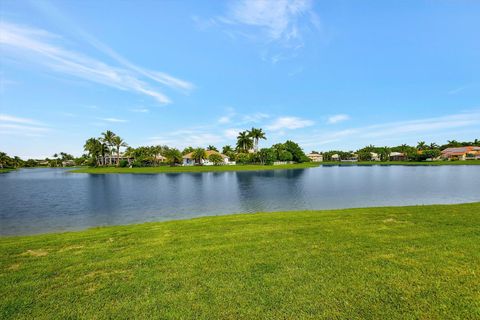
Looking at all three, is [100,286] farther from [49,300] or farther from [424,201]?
[424,201]

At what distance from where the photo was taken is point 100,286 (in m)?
6.50

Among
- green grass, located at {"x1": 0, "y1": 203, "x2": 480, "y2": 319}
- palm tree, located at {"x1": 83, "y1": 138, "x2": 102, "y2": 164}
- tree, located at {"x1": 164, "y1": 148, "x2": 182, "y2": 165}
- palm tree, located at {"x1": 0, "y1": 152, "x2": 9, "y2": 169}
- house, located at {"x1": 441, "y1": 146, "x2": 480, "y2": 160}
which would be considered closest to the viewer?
green grass, located at {"x1": 0, "y1": 203, "x2": 480, "y2": 319}

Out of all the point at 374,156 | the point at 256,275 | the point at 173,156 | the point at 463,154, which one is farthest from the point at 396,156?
the point at 256,275

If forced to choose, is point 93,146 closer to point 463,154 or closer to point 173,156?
point 173,156

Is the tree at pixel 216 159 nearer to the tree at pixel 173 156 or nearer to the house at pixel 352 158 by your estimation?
the tree at pixel 173 156

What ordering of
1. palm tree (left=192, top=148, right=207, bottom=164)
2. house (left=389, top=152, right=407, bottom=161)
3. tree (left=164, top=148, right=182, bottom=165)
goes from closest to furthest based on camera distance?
1. palm tree (left=192, top=148, right=207, bottom=164)
2. tree (left=164, top=148, right=182, bottom=165)
3. house (left=389, top=152, right=407, bottom=161)

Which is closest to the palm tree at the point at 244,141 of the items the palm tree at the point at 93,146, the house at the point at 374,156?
the palm tree at the point at 93,146

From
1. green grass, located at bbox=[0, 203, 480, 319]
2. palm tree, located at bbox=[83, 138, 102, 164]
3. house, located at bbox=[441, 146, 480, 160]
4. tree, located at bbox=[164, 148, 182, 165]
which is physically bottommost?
green grass, located at bbox=[0, 203, 480, 319]

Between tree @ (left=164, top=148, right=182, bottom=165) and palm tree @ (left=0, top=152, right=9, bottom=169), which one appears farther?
palm tree @ (left=0, top=152, right=9, bottom=169)

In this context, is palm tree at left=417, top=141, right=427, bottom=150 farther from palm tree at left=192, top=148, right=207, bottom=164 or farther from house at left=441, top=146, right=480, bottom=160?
palm tree at left=192, top=148, right=207, bottom=164

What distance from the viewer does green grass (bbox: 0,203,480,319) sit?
527cm

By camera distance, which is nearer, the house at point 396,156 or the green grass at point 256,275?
the green grass at point 256,275

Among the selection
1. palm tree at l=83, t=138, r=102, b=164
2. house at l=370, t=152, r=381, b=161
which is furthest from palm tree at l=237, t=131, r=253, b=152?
house at l=370, t=152, r=381, b=161

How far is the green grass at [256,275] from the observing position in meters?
5.27
